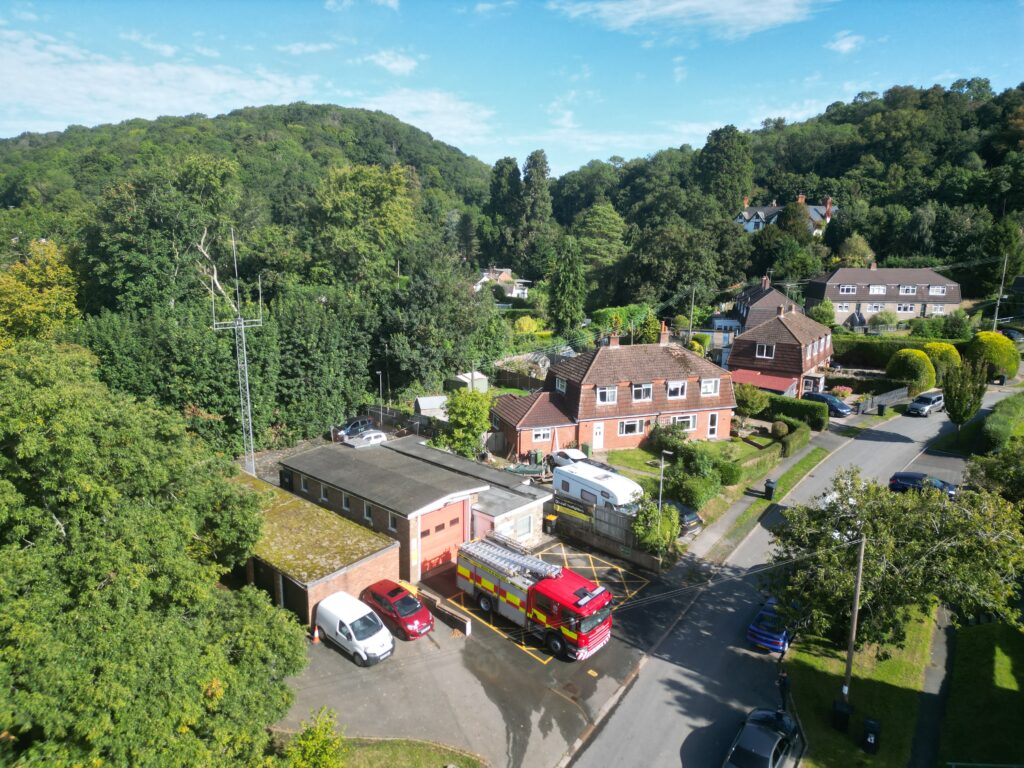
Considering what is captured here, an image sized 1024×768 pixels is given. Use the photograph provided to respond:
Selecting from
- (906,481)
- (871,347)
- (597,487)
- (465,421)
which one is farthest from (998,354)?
(465,421)

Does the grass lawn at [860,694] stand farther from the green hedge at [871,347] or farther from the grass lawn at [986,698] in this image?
the green hedge at [871,347]

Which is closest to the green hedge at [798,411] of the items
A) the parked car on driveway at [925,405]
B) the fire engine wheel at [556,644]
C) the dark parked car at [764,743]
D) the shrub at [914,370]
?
the parked car on driveway at [925,405]

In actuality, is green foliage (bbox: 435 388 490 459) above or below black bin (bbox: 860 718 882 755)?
above

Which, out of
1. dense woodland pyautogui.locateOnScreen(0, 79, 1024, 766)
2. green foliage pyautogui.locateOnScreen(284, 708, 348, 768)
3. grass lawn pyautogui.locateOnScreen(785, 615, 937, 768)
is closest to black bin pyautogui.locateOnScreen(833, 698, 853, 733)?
grass lawn pyautogui.locateOnScreen(785, 615, 937, 768)

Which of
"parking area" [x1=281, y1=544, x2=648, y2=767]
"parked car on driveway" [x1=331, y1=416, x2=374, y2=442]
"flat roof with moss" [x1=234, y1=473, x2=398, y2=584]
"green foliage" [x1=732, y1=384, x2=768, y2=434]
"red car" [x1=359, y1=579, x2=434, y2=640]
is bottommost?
"parking area" [x1=281, y1=544, x2=648, y2=767]

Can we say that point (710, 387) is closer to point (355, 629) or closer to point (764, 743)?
point (764, 743)

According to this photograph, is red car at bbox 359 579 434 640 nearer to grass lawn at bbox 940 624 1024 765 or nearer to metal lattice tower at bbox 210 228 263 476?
metal lattice tower at bbox 210 228 263 476
